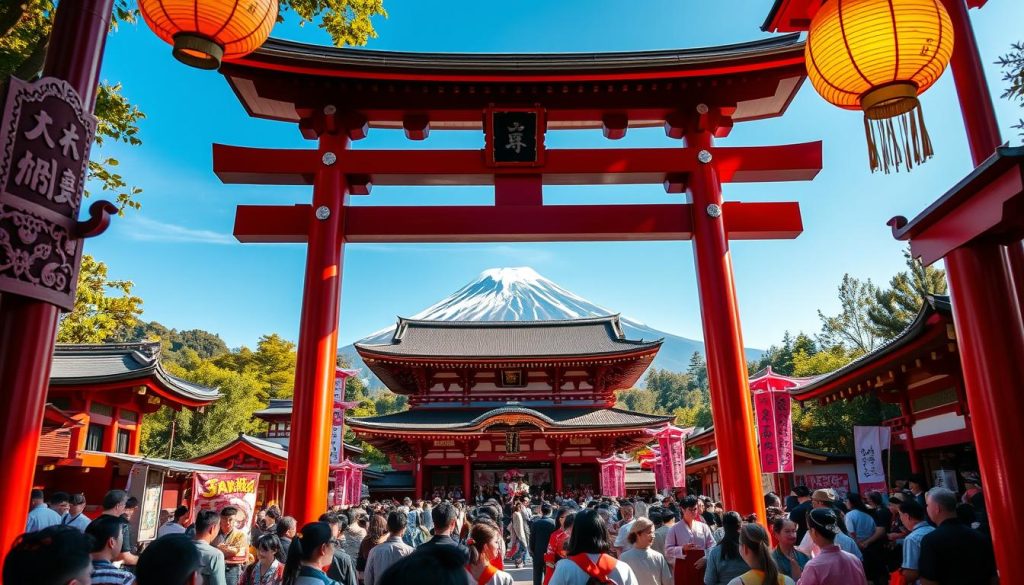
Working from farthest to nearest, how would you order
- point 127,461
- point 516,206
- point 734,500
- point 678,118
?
point 127,461 → point 678,118 → point 516,206 → point 734,500

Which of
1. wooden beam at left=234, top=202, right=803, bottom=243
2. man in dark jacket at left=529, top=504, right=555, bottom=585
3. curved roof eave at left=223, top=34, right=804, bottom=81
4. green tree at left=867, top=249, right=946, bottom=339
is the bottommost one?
man in dark jacket at left=529, top=504, right=555, bottom=585

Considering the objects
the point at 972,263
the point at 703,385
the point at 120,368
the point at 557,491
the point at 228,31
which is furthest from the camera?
the point at 703,385

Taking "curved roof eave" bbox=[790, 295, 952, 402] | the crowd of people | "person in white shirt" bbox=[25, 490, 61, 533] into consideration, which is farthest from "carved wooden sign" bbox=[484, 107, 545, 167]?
"person in white shirt" bbox=[25, 490, 61, 533]

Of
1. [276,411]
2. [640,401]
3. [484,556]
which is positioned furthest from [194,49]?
[640,401]

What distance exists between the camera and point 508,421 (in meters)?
19.1

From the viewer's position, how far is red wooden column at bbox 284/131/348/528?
7062 millimetres

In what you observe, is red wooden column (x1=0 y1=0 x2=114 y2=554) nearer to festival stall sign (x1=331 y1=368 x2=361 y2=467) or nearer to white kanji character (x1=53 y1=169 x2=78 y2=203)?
white kanji character (x1=53 y1=169 x2=78 y2=203)

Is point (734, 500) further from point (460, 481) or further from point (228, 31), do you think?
point (460, 481)

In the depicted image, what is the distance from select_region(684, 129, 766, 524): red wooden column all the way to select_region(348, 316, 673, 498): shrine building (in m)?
12.0

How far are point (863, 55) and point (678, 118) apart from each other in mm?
5432

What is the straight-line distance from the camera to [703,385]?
297 feet

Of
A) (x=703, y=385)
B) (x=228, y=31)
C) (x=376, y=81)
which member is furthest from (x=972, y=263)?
(x=703, y=385)

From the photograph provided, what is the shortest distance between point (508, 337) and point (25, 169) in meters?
24.8

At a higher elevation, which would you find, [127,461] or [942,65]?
[942,65]
